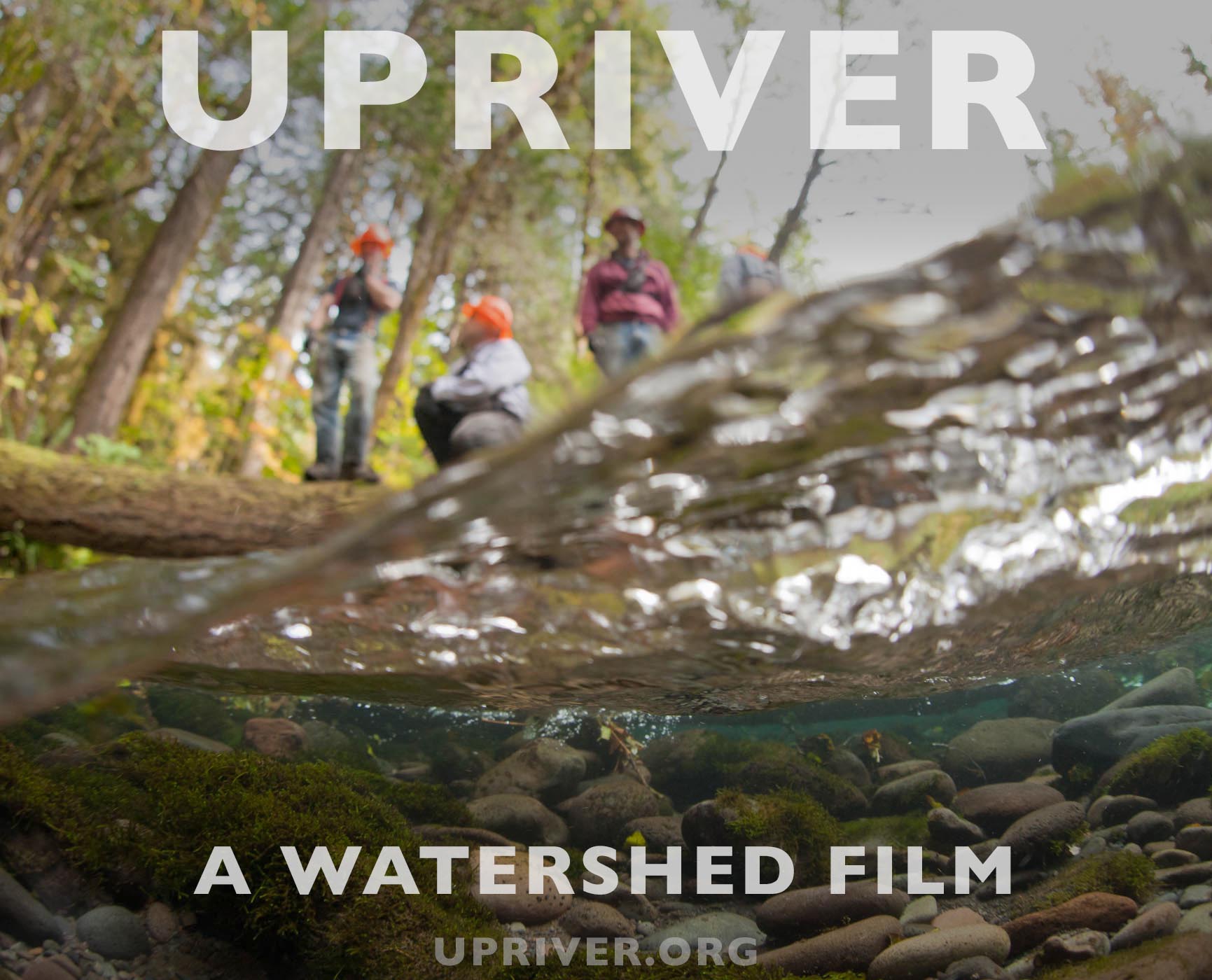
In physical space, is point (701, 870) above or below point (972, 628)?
below

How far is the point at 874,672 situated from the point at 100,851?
6.60ft

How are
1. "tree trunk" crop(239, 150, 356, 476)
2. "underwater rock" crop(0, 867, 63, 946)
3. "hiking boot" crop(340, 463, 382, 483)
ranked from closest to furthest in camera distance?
1. "underwater rock" crop(0, 867, 63, 946)
2. "hiking boot" crop(340, 463, 382, 483)
3. "tree trunk" crop(239, 150, 356, 476)

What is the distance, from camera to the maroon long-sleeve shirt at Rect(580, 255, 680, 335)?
4.45 meters

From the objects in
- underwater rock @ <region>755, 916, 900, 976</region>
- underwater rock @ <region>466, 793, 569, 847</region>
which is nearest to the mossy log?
underwater rock @ <region>466, 793, 569, 847</region>

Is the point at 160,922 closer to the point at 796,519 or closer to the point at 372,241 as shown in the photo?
the point at 796,519

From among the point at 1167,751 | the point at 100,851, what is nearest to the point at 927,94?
the point at 1167,751

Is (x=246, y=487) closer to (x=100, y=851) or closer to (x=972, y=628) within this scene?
(x=100, y=851)

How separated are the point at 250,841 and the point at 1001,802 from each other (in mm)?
2045

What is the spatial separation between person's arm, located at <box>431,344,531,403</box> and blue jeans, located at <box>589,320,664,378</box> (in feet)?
1.32

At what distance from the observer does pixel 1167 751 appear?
263cm

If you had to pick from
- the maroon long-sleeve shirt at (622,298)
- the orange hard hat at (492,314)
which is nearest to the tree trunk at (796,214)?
the maroon long-sleeve shirt at (622,298)

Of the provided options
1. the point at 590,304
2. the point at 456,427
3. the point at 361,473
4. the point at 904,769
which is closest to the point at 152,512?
the point at 361,473

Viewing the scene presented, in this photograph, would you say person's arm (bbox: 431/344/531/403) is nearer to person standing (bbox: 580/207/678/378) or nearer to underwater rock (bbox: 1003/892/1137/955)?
person standing (bbox: 580/207/678/378)

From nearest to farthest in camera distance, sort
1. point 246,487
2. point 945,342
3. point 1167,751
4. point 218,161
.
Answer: point 945,342, point 1167,751, point 246,487, point 218,161
